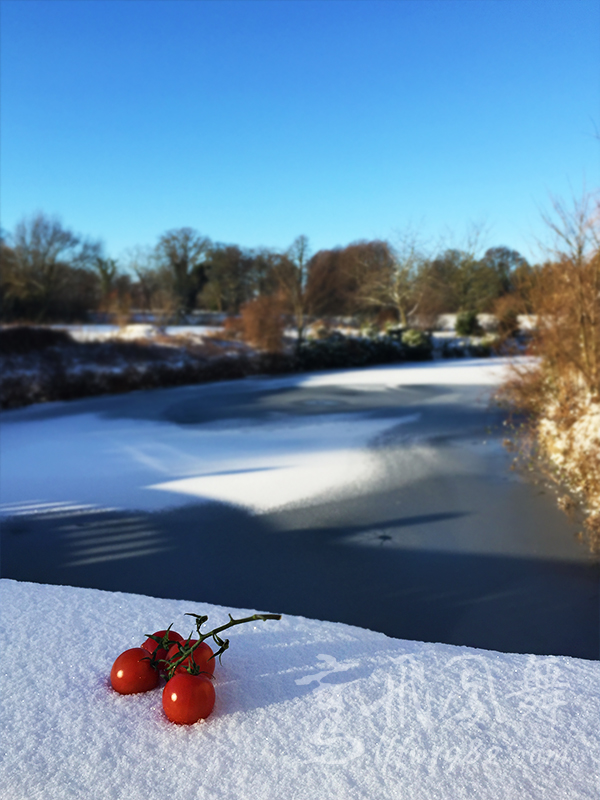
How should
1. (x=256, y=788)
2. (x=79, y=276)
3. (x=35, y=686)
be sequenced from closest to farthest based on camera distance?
(x=256, y=788) < (x=35, y=686) < (x=79, y=276)

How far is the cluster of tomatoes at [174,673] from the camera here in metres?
1.88

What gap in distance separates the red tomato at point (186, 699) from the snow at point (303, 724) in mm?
47

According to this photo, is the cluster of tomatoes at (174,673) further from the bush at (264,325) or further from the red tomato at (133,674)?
the bush at (264,325)

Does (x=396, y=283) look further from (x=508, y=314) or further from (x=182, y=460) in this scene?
(x=182, y=460)

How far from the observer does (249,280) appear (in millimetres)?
36031

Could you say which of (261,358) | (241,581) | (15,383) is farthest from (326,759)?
(261,358)

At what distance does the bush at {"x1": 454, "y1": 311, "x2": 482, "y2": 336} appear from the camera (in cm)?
2662

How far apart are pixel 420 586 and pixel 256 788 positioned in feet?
7.46

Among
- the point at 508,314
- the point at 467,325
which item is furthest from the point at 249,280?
the point at 508,314

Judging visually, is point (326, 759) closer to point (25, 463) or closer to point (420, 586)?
point (420, 586)

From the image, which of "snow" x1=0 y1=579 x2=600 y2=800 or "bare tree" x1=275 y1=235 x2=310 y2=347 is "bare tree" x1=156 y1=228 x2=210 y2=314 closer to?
"bare tree" x1=275 y1=235 x2=310 y2=347

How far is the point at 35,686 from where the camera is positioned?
6.87 ft

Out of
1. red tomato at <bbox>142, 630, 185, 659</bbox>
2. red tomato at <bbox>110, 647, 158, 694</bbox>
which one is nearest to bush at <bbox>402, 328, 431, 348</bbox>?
red tomato at <bbox>142, 630, 185, 659</bbox>

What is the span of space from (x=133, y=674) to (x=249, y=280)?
3507 cm
